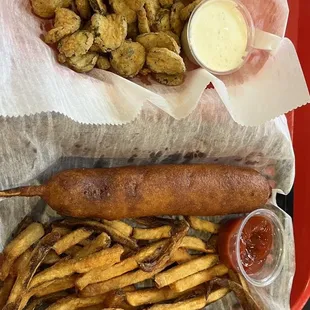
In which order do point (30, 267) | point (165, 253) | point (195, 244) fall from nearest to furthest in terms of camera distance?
point (30, 267) < point (165, 253) < point (195, 244)

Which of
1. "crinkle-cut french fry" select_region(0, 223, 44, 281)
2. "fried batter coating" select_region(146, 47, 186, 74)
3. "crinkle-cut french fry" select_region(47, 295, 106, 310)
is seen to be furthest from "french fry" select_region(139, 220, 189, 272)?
"fried batter coating" select_region(146, 47, 186, 74)

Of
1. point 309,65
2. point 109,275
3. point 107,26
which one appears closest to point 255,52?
point 309,65

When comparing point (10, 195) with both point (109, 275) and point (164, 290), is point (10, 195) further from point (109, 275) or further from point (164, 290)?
point (164, 290)

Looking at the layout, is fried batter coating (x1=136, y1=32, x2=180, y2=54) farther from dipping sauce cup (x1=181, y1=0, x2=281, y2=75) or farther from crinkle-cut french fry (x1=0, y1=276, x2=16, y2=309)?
crinkle-cut french fry (x1=0, y1=276, x2=16, y2=309)

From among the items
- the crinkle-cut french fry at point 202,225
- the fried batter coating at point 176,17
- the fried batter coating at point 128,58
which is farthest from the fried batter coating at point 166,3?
the crinkle-cut french fry at point 202,225

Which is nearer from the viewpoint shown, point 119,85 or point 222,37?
point 119,85

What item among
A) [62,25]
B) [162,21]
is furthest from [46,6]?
[162,21]

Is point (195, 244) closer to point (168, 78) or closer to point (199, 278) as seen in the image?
point (199, 278)
